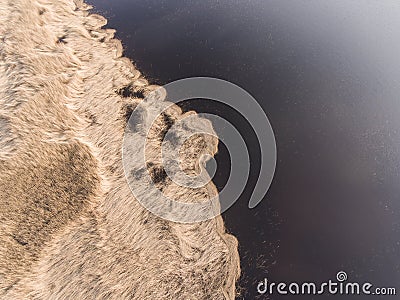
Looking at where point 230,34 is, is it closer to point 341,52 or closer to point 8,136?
point 341,52

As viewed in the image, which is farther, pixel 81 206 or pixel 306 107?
pixel 306 107

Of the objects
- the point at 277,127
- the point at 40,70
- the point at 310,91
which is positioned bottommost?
the point at 277,127

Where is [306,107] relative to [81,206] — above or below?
above

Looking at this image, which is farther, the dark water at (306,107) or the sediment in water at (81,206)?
the dark water at (306,107)

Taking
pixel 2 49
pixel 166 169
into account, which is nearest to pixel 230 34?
pixel 166 169

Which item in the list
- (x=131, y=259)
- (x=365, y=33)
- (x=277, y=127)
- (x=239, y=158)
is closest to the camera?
(x=131, y=259)

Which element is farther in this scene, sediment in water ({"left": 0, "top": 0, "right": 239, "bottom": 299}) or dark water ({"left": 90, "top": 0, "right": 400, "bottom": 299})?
dark water ({"left": 90, "top": 0, "right": 400, "bottom": 299})

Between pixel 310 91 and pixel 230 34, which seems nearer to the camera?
pixel 310 91

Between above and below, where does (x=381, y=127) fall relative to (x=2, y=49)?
below
